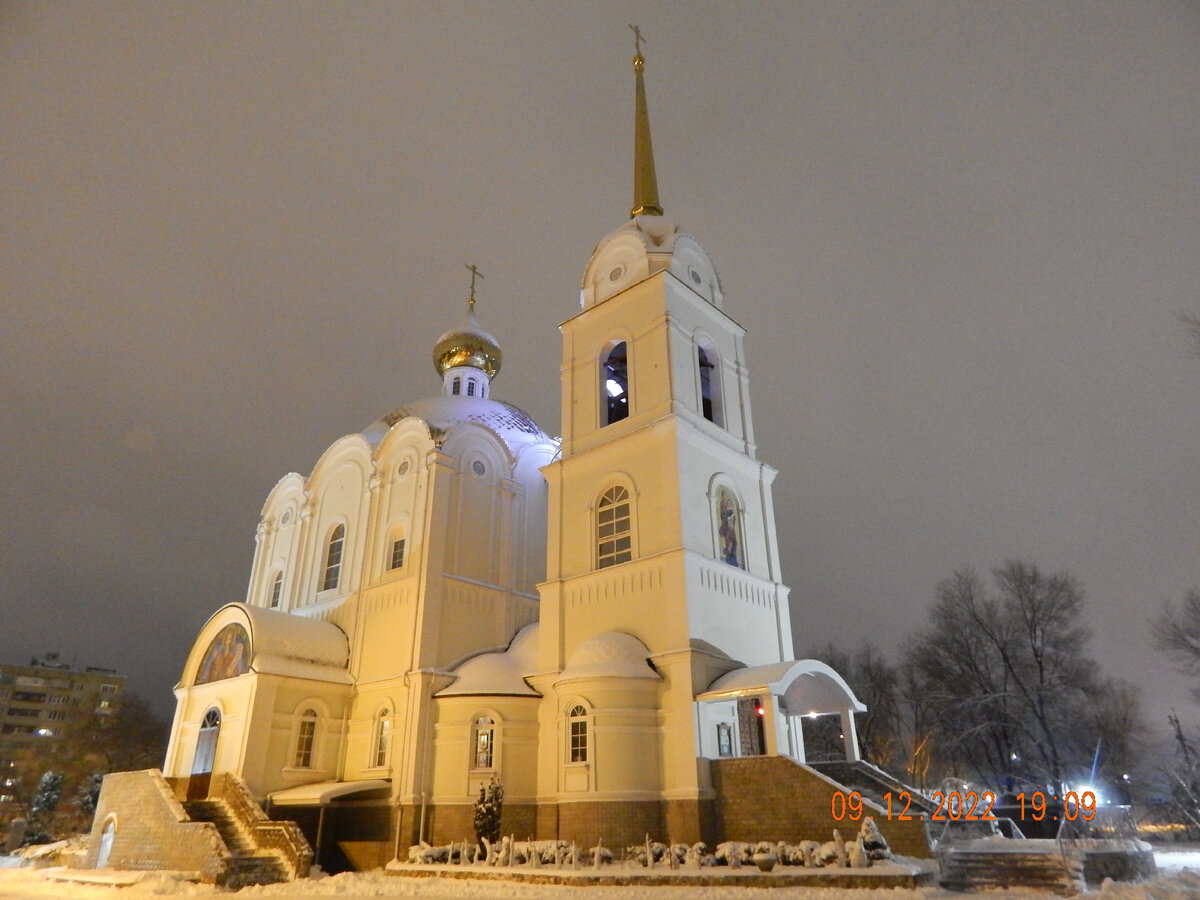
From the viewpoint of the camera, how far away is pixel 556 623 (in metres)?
16.3

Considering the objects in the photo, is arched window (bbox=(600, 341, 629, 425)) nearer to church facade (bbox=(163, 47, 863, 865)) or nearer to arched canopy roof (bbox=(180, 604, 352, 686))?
church facade (bbox=(163, 47, 863, 865))

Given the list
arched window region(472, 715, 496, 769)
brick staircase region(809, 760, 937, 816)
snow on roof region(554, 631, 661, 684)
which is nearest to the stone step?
brick staircase region(809, 760, 937, 816)

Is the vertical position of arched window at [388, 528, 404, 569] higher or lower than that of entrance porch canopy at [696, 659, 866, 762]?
higher

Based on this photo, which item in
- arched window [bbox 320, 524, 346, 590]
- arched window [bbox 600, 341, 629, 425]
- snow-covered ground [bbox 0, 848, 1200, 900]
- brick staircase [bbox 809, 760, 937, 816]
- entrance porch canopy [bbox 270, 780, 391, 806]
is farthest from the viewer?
arched window [bbox 320, 524, 346, 590]

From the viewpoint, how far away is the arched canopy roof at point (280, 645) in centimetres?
1750

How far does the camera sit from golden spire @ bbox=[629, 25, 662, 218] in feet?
70.2

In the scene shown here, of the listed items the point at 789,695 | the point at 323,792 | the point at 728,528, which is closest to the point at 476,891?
the point at 323,792

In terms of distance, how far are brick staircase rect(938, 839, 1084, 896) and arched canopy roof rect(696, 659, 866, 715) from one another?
341 centimetres

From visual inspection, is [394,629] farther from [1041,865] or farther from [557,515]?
[1041,865]

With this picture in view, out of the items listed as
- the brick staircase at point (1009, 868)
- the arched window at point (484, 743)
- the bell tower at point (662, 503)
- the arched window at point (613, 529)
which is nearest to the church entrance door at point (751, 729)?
the bell tower at point (662, 503)

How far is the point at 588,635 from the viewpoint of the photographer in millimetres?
15719

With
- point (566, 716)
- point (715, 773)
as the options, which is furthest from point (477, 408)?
point (715, 773)

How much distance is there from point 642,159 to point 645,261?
16.6 feet

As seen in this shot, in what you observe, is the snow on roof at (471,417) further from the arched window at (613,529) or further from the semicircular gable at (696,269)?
the semicircular gable at (696,269)
